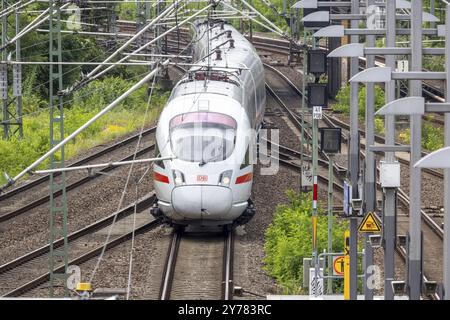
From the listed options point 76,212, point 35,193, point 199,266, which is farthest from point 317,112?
point 35,193

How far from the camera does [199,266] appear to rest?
21953 millimetres

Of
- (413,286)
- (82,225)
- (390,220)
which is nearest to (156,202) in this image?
(82,225)

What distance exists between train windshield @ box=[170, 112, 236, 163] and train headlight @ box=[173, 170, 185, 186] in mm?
302

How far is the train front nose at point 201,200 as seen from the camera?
22594 mm

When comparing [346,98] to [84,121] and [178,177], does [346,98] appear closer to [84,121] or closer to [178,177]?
[84,121]

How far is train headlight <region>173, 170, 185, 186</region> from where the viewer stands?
22.7m

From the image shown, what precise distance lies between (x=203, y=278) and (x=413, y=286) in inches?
345

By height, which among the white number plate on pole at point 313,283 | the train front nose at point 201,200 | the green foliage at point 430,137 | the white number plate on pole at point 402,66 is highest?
the white number plate on pole at point 402,66

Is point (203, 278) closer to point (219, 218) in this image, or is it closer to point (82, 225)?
point (219, 218)

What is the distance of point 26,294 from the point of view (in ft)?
67.6

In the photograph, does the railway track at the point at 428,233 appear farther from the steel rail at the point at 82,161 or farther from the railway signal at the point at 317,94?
the steel rail at the point at 82,161

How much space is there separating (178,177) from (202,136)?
0.95 metres

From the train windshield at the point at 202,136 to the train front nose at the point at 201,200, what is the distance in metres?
0.56

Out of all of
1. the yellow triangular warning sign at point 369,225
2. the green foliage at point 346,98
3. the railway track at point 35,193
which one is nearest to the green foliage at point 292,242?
the yellow triangular warning sign at point 369,225
